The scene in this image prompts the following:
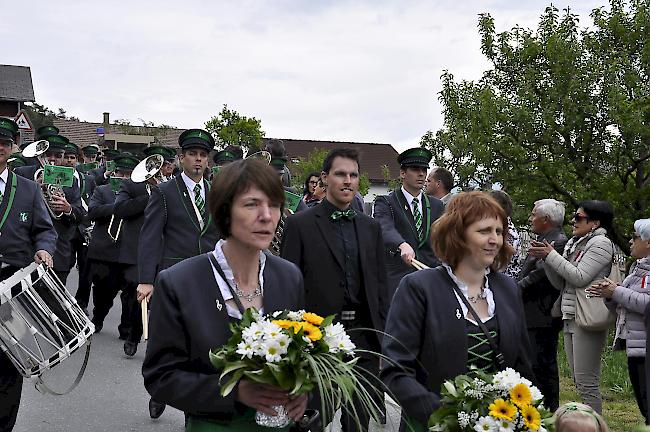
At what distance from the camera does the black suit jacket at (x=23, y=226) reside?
6871mm

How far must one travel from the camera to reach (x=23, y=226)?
275 inches

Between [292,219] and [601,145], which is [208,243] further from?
[601,145]

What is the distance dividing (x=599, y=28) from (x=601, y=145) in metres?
1.72

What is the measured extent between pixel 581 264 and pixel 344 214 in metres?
2.18

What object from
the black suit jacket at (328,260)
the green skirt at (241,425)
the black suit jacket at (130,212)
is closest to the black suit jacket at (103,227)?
the black suit jacket at (130,212)

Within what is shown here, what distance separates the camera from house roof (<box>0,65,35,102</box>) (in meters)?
76.6

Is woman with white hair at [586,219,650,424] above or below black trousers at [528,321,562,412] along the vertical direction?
above

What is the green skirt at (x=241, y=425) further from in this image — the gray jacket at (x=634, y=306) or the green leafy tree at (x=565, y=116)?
the green leafy tree at (x=565, y=116)

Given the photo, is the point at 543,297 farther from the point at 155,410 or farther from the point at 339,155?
the point at 155,410

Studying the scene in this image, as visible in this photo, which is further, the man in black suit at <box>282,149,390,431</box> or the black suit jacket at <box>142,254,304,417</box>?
the man in black suit at <box>282,149,390,431</box>

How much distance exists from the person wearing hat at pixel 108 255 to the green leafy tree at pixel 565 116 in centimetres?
511

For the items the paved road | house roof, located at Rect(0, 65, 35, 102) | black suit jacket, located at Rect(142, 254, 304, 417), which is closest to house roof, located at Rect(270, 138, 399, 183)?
house roof, located at Rect(0, 65, 35, 102)

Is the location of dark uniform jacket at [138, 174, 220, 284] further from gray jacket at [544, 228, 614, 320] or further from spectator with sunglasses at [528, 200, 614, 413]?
gray jacket at [544, 228, 614, 320]

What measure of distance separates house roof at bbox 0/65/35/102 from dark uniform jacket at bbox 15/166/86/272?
67.4 meters
